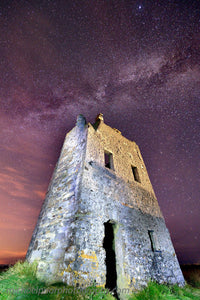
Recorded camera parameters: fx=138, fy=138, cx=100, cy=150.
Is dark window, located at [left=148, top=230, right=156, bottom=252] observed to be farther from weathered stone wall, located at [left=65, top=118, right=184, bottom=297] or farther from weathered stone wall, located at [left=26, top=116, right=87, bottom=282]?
weathered stone wall, located at [left=26, top=116, right=87, bottom=282]

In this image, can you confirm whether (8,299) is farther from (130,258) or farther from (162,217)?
(162,217)

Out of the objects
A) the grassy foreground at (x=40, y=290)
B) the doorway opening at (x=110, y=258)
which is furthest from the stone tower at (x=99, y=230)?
the grassy foreground at (x=40, y=290)

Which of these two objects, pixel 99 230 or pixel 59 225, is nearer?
pixel 99 230

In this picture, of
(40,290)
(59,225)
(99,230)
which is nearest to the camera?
(40,290)

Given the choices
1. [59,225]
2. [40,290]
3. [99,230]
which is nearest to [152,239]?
[99,230]

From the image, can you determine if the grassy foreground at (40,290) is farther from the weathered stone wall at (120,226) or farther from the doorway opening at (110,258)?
the doorway opening at (110,258)

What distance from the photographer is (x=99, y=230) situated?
4.65m

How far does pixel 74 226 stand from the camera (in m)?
4.38

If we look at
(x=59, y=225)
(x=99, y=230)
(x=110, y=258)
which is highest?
(x=59, y=225)

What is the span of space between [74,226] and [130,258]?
2568mm

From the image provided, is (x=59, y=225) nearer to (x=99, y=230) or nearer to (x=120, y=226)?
(x=99, y=230)

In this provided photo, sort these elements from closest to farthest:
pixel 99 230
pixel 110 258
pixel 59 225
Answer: pixel 99 230
pixel 59 225
pixel 110 258

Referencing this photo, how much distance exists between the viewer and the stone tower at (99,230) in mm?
4074

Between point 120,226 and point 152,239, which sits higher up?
point 120,226
